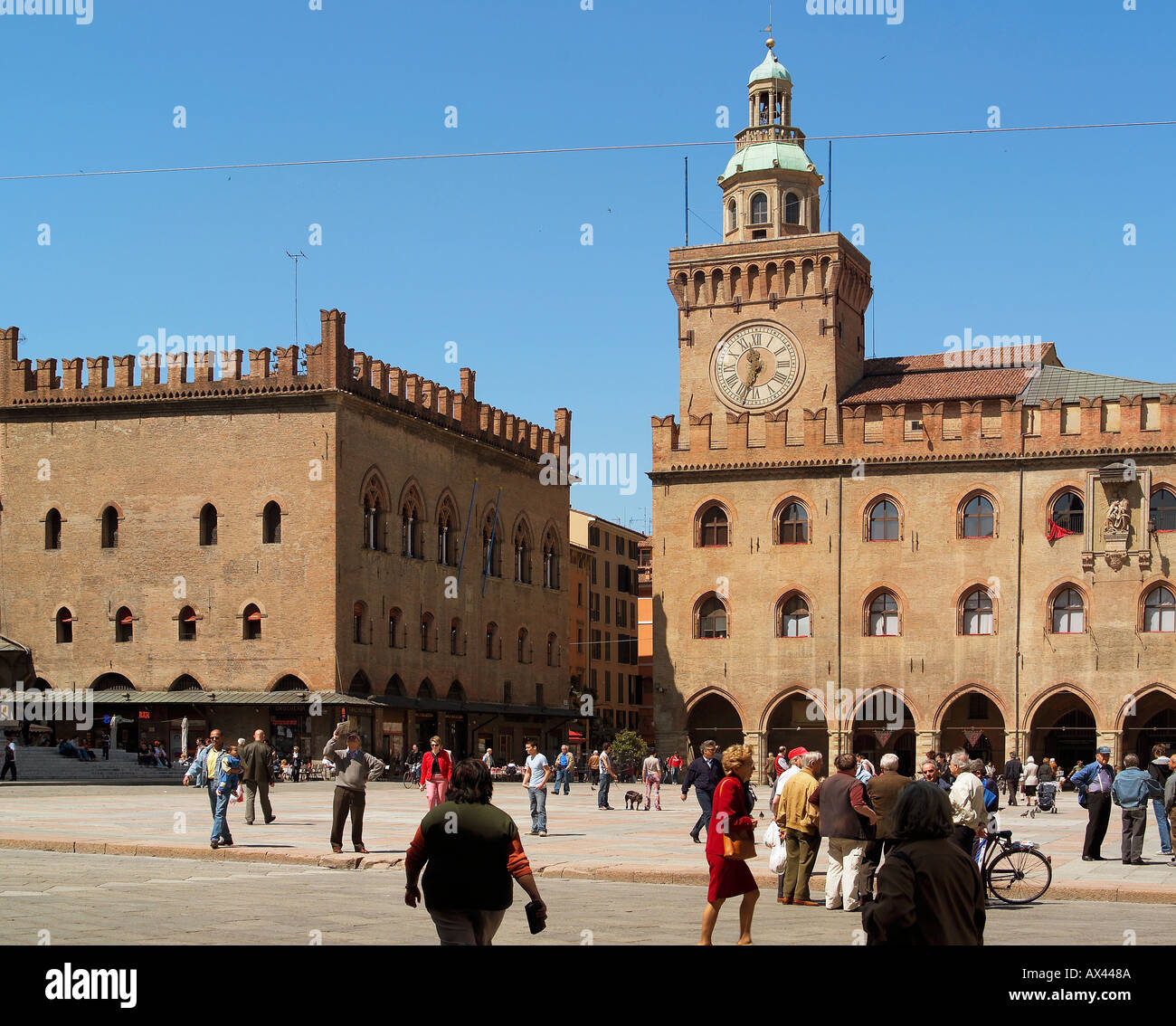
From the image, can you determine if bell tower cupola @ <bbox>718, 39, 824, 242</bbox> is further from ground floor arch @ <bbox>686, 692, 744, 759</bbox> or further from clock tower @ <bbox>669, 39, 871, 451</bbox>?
ground floor arch @ <bbox>686, 692, 744, 759</bbox>

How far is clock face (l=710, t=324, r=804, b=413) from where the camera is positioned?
5481 cm

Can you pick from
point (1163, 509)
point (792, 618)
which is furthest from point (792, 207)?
point (1163, 509)

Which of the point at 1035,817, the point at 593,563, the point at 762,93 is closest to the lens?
the point at 1035,817

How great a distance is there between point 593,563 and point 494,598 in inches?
923

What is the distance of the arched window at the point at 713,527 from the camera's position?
173 ft

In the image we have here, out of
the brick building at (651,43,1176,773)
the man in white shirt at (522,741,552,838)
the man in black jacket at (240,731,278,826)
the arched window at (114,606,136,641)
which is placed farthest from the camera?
the arched window at (114,606,136,641)

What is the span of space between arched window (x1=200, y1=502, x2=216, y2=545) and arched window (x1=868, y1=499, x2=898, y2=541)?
2037 cm

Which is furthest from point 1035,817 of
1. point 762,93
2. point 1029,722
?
point 762,93

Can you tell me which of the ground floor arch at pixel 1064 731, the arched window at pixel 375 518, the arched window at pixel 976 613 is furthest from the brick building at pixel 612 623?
the ground floor arch at pixel 1064 731

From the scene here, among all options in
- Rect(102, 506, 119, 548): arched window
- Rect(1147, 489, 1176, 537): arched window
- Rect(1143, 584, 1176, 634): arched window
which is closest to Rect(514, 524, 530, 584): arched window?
Rect(102, 506, 119, 548): arched window

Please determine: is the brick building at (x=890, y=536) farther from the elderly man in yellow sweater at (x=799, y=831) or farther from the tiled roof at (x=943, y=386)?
the elderly man in yellow sweater at (x=799, y=831)

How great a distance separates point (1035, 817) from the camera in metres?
32.9

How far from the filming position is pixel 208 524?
50.0 metres

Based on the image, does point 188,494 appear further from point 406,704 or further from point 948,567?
point 948,567
